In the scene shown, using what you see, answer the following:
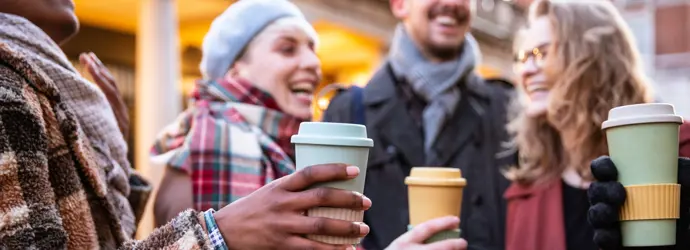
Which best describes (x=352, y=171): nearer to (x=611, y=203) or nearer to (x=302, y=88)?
(x=611, y=203)

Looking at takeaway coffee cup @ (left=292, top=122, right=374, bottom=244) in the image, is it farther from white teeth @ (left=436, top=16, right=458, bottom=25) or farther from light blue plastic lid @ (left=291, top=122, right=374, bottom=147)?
white teeth @ (left=436, top=16, right=458, bottom=25)

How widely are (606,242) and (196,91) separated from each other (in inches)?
65.8

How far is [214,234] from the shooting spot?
141cm

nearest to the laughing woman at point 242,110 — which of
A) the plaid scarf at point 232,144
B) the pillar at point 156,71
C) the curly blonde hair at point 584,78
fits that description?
the plaid scarf at point 232,144

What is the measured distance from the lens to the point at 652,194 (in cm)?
165

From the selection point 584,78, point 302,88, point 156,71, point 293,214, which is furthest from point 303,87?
point 156,71

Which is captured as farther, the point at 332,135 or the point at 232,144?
the point at 232,144

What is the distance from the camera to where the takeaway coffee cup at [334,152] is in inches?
54.6

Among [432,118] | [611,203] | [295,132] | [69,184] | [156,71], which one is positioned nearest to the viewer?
[69,184]

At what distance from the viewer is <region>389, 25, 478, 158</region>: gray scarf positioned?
3.14 meters

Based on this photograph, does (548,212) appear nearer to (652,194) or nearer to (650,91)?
(650,91)

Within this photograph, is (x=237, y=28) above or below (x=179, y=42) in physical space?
below

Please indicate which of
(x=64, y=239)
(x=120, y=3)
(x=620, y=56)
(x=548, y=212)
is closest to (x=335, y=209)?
Answer: (x=64, y=239)

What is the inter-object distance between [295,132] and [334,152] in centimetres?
124
